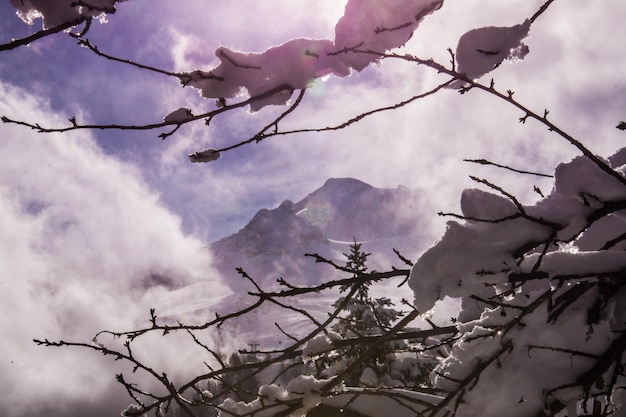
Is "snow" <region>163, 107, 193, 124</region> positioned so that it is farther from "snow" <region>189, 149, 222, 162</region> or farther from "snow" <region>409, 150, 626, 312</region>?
"snow" <region>409, 150, 626, 312</region>

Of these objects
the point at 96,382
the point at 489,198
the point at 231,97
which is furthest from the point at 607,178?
the point at 96,382

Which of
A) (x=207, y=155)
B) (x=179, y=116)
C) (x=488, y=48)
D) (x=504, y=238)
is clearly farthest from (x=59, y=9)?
(x=504, y=238)

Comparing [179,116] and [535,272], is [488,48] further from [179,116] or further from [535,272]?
[179,116]

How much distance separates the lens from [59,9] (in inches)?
59.7

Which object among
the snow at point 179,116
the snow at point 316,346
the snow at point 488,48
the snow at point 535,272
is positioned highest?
the snow at point 179,116

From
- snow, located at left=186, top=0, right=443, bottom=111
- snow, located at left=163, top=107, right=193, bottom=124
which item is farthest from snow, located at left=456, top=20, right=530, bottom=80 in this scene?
snow, located at left=163, top=107, right=193, bottom=124

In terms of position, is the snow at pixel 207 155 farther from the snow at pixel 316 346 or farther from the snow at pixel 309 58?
the snow at pixel 316 346

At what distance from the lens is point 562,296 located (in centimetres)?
191

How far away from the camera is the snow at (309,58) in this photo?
5.76ft

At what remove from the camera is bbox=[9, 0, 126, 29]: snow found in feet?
4.93

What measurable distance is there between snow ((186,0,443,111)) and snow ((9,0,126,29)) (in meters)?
0.38

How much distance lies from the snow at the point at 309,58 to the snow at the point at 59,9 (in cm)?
38

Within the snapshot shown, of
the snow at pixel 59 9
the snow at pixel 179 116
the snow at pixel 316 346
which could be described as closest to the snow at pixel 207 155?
the snow at pixel 179 116

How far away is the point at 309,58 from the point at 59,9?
89cm
